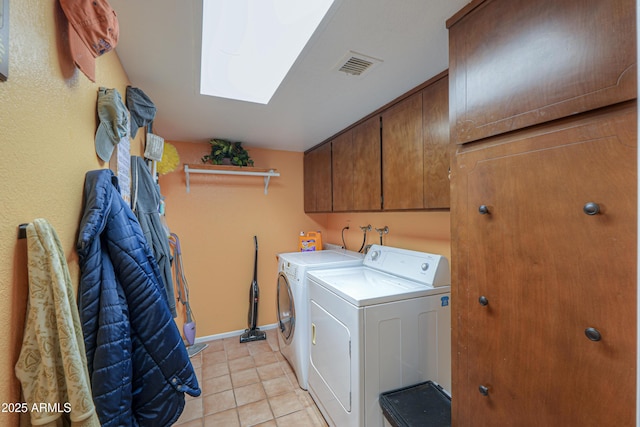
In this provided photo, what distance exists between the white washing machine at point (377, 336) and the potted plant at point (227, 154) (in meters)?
1.78

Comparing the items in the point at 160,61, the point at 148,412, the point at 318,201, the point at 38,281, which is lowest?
the point at 148,412

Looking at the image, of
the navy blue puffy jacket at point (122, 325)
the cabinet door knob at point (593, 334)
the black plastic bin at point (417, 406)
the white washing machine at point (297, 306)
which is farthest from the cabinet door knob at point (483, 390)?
the white washing machine at point (297, 306)

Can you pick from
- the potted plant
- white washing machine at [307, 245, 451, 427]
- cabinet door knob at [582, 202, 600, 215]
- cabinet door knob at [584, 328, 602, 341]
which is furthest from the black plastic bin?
the potted plant

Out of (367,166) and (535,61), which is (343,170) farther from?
(535,61)

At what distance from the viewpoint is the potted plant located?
280 centimetres

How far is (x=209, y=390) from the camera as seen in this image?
214 centimetres

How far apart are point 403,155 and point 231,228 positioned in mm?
2234

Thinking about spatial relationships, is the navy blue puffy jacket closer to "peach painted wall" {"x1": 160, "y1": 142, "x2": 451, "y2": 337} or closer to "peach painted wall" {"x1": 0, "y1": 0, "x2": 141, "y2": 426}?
"peach painted wall" {"x1": 0, "y1": 0, "x2": 141, "y2": 426}

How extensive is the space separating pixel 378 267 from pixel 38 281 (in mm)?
1898

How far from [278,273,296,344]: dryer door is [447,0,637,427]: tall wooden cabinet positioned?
4.94 feet

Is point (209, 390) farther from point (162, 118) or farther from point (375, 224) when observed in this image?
point (162, 118)

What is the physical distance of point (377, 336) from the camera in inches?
55.0

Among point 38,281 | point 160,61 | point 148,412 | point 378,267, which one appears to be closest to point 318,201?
point 378,267

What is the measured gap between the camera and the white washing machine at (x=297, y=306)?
6.84ft
